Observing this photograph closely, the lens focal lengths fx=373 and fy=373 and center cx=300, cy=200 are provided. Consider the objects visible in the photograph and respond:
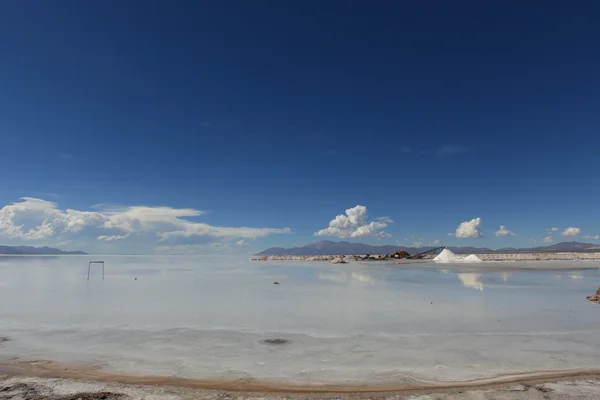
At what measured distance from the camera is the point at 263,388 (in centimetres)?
611

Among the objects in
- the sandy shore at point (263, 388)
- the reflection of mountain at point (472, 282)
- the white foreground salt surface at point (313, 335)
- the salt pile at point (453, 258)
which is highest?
the sandy shore at point (263, 388)

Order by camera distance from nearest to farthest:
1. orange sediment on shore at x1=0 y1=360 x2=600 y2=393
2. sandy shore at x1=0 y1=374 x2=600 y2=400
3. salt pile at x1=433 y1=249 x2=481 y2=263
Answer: sandy shore at x1=0 y1=374 x2=600 y2=400, orange sediment on shore at x1=0 y1=360 x2=600 y2=393, salt pile at x1=433 y1=249 x2=481 y2=263

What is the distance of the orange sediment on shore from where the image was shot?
6082 millimetres

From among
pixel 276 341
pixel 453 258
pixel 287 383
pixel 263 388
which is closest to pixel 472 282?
pixel 276 341

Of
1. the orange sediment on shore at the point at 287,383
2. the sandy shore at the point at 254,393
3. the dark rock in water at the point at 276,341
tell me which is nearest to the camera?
the sandy shore at the point at 254,393

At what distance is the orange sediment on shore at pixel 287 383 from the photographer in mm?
6082

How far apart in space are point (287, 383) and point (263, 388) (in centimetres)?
45

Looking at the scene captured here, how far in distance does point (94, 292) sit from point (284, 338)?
46.4ft

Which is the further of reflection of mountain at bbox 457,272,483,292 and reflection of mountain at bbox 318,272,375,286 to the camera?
reflection of mountain at bbox 318,272,375,286

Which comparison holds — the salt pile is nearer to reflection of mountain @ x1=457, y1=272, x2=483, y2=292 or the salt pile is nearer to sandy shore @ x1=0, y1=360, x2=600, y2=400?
reflection of mountain @ x1=457, y1=272, x2=483, y2=292

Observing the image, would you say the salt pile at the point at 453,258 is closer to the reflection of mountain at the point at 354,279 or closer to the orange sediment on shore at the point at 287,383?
the reflection of mountain at the point at 354,279

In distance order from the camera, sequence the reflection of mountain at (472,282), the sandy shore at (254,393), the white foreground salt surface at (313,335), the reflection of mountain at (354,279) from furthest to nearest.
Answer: the reflection of mountain at (354,279) < the reflection of mountain at (472,282) < the white foreground salt surface at (313,335) < the sandy shore at (254,393)

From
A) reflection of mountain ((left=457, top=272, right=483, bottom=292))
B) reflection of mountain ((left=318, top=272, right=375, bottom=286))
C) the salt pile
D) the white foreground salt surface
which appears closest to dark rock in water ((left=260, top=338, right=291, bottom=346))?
the white foreground salt surface

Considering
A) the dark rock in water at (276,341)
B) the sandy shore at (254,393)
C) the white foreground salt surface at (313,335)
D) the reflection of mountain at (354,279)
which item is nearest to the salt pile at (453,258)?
the reflection of mountain at (354,279)
